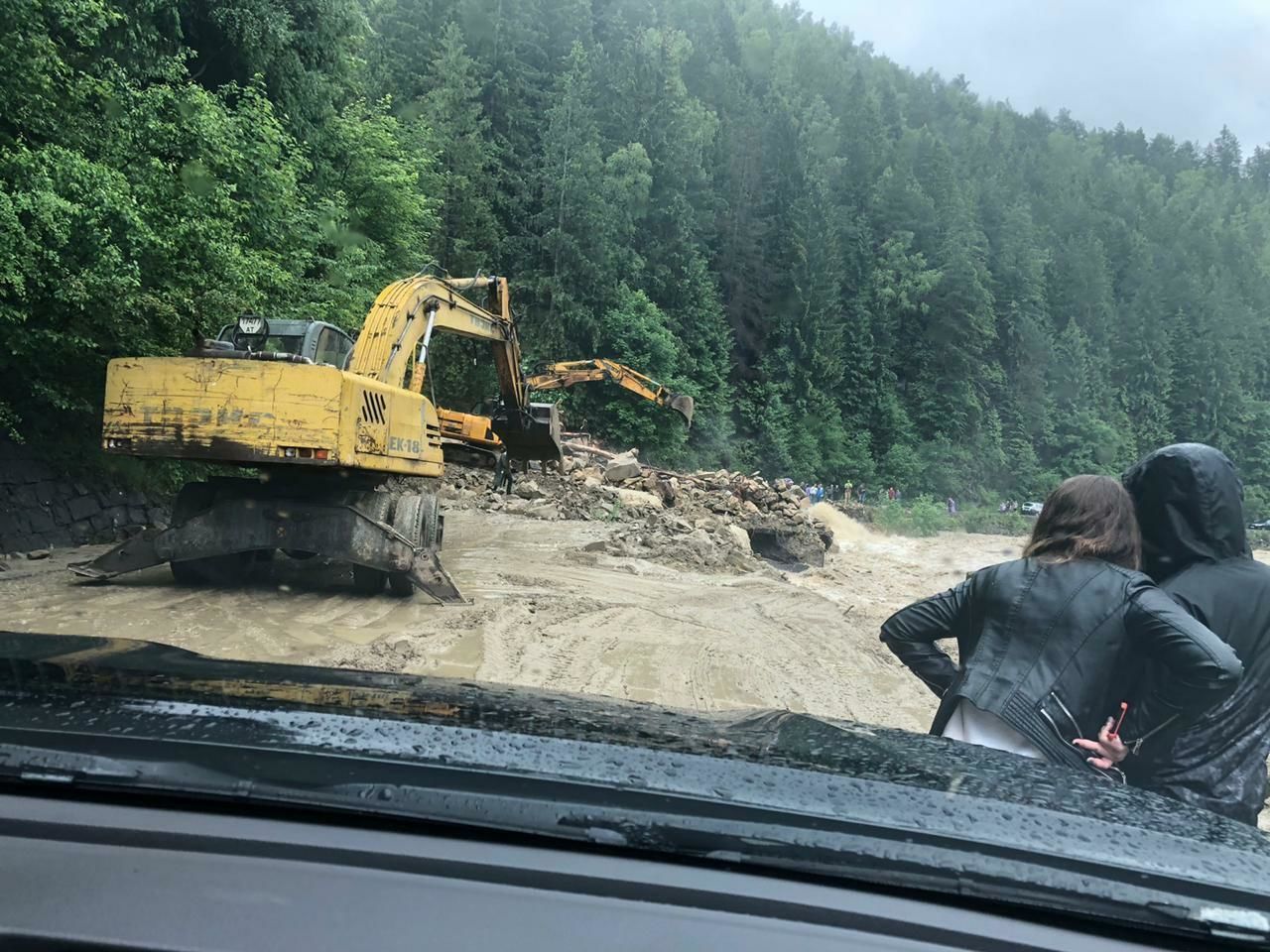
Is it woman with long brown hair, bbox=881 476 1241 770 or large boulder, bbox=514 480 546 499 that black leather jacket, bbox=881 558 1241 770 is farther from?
large boulder, bbox=514 480 546 499

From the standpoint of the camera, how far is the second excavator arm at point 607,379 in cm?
2091

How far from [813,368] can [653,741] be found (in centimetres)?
5308

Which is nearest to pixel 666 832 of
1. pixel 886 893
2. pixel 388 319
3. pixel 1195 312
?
pixel 886 893

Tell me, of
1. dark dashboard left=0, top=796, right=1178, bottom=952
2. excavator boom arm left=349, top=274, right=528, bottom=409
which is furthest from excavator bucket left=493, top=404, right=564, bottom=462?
dark dashboard left=0, top=796, right=1178, bottom=952

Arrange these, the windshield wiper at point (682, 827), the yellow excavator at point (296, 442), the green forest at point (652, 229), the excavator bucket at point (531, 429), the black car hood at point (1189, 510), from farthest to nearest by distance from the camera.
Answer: the excavator bucket at point (531, 429)
the green forest at point (652, 229)
the yellow excavator at point (296, 442)
the black car hood at point (1189, 510)
the windshield wiper at point (682, 827)

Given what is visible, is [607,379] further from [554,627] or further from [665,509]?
[554,627]

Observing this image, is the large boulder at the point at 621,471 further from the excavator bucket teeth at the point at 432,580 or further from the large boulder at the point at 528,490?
the excavator bucket teeth at the point at 432,580

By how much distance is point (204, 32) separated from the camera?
14.6 metres

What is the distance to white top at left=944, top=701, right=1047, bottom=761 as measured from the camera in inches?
104

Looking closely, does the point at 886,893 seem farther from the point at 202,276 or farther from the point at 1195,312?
the point at 1195,312

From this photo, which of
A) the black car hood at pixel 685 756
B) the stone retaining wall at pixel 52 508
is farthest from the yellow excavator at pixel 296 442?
the black car hood at pixel 685 756

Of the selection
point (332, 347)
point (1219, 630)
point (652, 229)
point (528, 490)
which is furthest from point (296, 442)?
point (652, 229)

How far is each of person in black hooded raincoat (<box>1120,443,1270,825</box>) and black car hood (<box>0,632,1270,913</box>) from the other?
84 centimetres

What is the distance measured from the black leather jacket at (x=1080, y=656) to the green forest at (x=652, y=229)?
8558 millimetres
